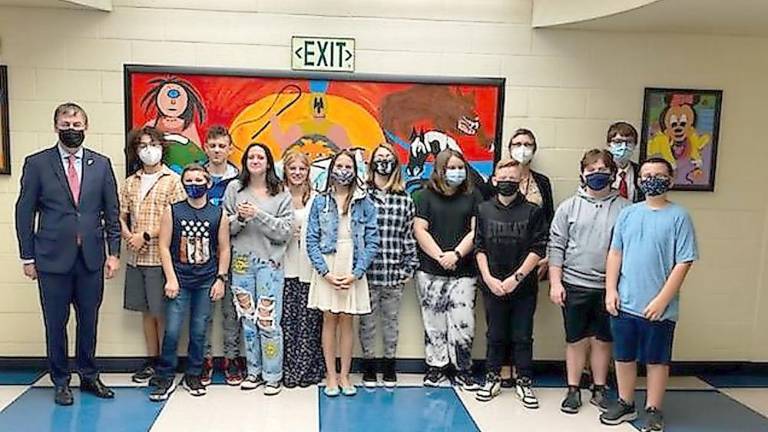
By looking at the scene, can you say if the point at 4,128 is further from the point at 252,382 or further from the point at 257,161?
the point at 252,382

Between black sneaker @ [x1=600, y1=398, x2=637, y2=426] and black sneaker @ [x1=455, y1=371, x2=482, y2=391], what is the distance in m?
0.79

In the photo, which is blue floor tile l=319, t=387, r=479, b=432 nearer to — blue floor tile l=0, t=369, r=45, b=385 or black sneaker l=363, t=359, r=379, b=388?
black sneaker l=363, t=359, r=379, b=388

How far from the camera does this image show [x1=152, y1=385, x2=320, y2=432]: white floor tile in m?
3.79

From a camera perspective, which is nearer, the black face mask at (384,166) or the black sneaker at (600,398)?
the black sneaker at (600,398)

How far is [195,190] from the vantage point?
13.4 ft

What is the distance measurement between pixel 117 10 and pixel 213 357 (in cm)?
227

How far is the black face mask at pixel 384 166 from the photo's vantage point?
4.34 metres

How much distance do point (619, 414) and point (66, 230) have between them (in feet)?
10.7

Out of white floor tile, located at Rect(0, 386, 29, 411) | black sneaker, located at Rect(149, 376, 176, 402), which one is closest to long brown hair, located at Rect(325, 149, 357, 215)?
black sneaker, located at Rect(149, 376, 176, 402)

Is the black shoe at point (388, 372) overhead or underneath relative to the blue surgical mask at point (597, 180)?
underneath

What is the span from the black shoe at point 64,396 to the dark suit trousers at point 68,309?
0.03 meters

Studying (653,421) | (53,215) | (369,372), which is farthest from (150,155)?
(653,421)

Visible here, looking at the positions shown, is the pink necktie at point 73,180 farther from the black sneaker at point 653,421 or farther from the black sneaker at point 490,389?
the black sneaker at point 653,421

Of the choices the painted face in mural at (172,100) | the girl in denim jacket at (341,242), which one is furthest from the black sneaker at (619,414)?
the painted face in mural at (172,100)
